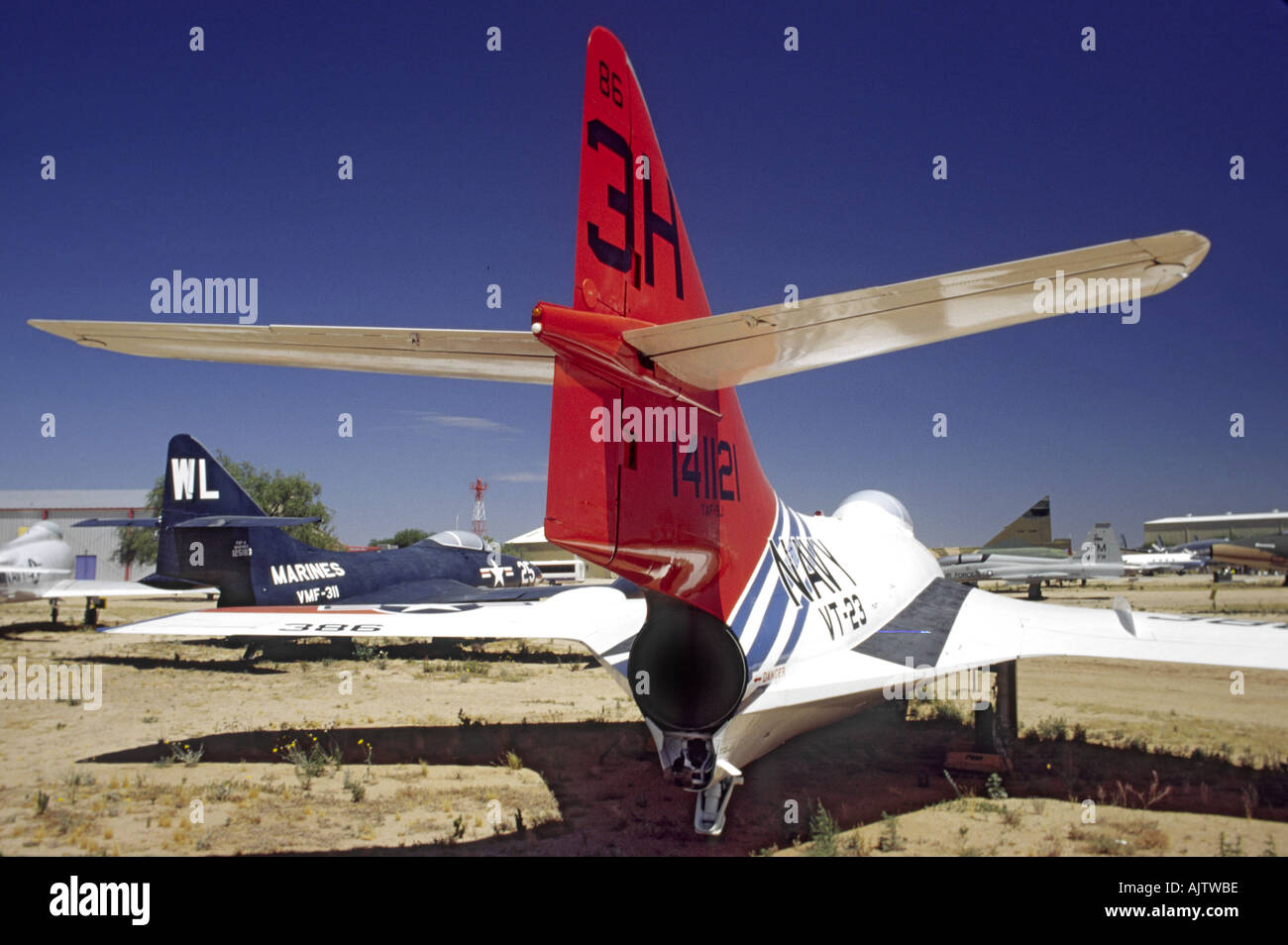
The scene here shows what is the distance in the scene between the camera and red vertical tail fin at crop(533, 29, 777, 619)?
362cm

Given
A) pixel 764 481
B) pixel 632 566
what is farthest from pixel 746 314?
pixel 764 481

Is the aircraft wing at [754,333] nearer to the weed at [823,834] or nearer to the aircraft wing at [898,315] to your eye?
the aircraft wing at [898,315]

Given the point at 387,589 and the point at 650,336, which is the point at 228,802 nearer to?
the point at 650,336

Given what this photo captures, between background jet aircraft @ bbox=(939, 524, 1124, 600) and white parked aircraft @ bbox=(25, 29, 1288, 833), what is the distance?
73.5 feet

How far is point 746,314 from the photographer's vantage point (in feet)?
9.61

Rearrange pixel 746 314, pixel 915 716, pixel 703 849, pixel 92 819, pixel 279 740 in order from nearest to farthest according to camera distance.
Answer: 1. pixel 746 314
2. pixel 703 849
3. pixel 92 819
4. pixel 279 740
5. pixel 915 716

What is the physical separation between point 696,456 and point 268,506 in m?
41.5

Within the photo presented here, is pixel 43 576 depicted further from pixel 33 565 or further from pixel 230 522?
pixel 230 522

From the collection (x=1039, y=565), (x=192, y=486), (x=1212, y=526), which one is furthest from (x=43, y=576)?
(x=1212, y=526)


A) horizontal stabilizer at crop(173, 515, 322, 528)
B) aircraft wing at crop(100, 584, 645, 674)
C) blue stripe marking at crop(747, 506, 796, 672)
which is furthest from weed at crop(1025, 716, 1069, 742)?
horizontal stabilizer at crop(173, 515, 322, 528)

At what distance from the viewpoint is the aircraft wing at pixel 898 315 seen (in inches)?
89.6

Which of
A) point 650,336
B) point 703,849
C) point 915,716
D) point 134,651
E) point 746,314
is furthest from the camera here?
point 134,651

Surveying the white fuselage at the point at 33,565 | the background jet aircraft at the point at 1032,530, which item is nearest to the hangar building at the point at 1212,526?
the background jet aircraft at the point at 1032,530
